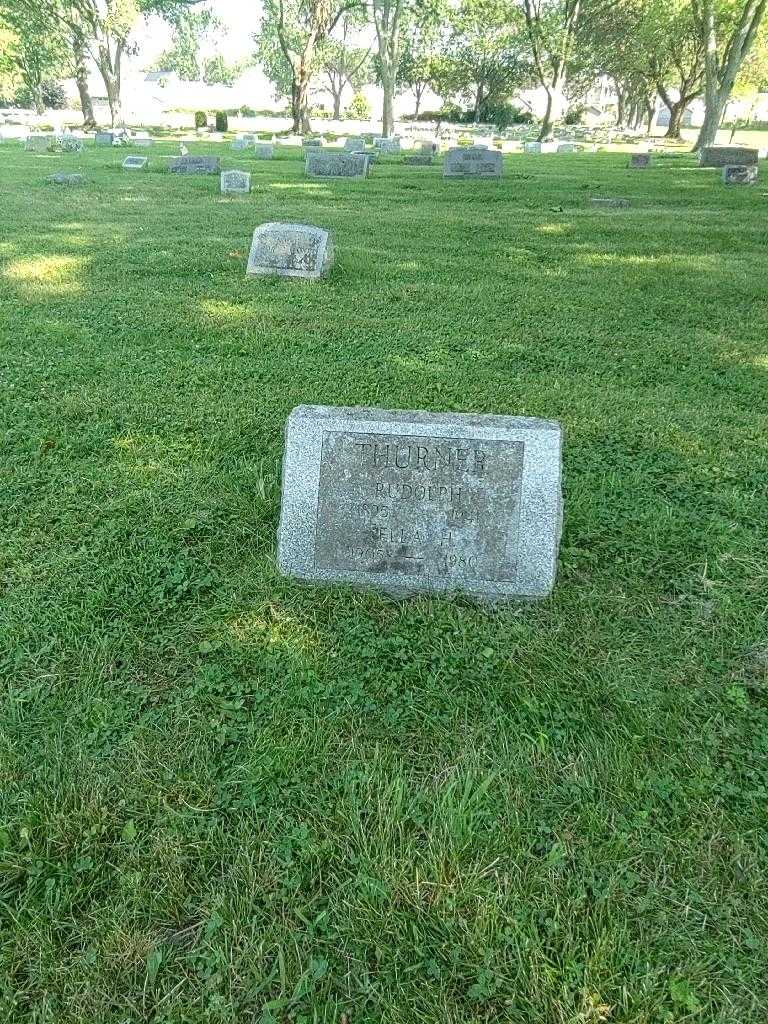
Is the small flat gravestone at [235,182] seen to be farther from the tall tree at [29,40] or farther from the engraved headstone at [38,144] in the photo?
the tall tree at [29,40]

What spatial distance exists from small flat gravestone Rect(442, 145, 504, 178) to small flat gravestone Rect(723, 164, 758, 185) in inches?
222

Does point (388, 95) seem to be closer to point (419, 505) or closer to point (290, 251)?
point (290, 251)

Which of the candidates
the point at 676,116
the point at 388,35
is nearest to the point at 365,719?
the point at 388,35

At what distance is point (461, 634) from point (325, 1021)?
4.86ft

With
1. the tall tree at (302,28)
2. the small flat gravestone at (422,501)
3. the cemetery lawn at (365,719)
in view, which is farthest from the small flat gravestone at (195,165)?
the small flat gravestone at (422,501)

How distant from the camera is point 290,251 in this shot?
7484 mm

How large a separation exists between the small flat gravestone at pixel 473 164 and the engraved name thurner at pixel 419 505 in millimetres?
16854

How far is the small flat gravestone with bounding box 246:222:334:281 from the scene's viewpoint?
7.43 metres

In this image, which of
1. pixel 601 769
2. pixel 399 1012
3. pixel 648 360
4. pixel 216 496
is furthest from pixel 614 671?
pixel 648 360

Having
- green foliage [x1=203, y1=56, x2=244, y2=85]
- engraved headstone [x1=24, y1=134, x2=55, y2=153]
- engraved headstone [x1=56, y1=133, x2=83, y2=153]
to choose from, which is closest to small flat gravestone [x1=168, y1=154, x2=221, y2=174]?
engraved headstone [x1=56, y1=133, x2=83, y2=153]

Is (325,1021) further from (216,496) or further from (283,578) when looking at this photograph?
(216,496)

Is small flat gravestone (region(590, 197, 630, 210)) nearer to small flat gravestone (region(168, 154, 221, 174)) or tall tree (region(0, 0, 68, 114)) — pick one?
small flat gravestone (region(168, 154, 221, 174))

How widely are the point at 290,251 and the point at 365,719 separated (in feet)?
21.0

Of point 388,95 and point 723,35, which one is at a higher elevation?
point 723,35
